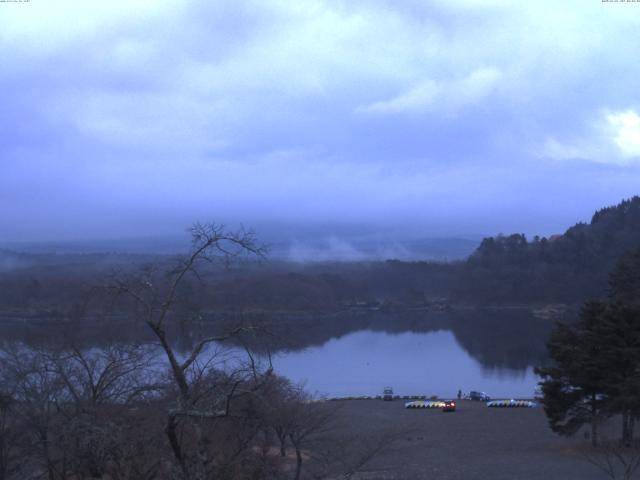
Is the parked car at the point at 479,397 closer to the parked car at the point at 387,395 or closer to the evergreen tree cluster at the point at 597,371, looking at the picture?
the parked car at the point at 387,395

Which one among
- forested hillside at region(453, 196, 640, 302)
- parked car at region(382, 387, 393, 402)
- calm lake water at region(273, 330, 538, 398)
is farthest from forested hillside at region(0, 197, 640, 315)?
parked car at region(382, 387, 393, 402)

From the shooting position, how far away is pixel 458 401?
2433cm

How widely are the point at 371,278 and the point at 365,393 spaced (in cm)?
5528

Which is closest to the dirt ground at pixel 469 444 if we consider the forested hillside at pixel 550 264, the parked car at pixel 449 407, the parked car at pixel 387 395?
the parked car at pixel 449 407

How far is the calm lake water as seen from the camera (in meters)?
27.6

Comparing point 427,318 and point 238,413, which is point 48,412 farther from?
point 427,318

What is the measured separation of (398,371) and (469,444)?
1612 cm

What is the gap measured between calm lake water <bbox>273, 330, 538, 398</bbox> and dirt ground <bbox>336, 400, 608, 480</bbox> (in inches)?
143

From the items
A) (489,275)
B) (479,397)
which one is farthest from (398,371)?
(489,275)

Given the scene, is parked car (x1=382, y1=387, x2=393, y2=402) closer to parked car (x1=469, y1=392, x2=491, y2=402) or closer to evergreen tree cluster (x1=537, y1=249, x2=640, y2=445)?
parked car (x1=469, y1=392, x2=491, y2=402)

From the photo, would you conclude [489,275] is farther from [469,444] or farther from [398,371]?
[469,444]

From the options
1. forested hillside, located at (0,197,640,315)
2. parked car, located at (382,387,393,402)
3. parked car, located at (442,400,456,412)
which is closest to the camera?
parked car, located at (442,400,456,412)

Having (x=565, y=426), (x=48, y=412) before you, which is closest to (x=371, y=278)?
(x=565, y=426)

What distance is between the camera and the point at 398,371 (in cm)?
3269
